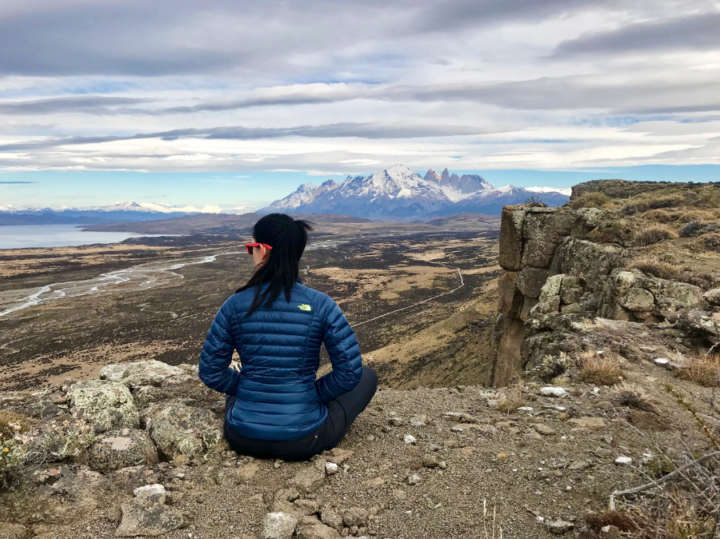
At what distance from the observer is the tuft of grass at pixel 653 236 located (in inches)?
645

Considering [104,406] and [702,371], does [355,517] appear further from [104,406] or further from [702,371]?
[702,371]

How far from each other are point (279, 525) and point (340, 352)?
159 centimetres

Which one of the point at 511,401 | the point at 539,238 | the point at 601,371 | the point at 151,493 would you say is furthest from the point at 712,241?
the point at 151,493

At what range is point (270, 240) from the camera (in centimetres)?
428

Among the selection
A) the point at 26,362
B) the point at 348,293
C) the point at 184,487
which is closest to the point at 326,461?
the point at 184,487

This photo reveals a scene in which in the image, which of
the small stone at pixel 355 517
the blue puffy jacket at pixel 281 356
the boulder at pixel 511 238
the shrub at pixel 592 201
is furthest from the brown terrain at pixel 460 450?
the shrub at pixel 592 201

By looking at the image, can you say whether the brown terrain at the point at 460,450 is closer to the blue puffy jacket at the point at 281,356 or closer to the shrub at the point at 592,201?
the blue puffy jacket at the point at 281,356

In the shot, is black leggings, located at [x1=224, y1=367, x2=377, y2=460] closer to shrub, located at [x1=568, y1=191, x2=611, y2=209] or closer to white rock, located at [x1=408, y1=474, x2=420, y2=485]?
white rock, located at [x1=408, y1=474, x2=420, y2=485]

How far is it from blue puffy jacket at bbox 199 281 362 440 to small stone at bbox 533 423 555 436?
2.78 m

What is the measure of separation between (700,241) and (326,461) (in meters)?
16.6

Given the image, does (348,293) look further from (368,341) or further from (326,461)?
(326,461)

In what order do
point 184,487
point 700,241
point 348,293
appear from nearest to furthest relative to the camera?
point 184,487 < point 700,241 < point 348,293

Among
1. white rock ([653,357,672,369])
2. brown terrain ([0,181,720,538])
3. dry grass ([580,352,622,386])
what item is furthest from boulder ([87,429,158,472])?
white rock ([653,357,672,369])

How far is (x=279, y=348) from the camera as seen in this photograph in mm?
4309
